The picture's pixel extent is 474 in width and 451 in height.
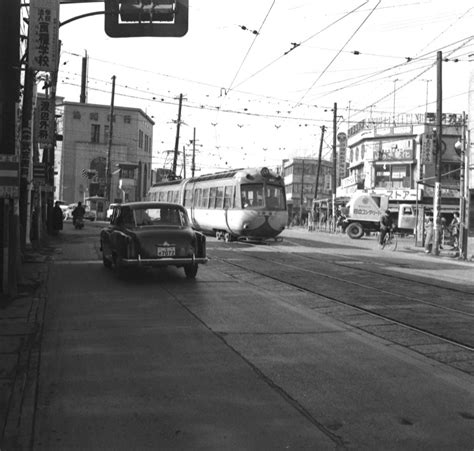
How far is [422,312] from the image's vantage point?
9.18 m

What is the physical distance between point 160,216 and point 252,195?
1149cm

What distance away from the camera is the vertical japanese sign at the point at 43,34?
1283 centimetres

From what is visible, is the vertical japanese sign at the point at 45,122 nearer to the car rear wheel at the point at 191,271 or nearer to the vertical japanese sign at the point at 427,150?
the car rear wheel at the point at 191,271

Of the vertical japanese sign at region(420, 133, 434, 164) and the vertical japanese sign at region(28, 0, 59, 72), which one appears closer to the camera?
the vertical japanese sign at region(28, 0, 59, 72)

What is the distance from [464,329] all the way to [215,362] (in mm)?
3974

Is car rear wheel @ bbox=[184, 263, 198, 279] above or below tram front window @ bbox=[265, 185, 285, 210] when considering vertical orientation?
below

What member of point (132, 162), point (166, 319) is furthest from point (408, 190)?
point (166, 319)

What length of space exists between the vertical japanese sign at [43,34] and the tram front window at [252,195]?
39.3 ft

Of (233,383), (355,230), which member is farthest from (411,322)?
(355,230)

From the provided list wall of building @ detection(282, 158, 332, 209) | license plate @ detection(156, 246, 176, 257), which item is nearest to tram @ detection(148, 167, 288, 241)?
license plate @ detection(156, 246, 176, 257)

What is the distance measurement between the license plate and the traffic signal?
186 inches

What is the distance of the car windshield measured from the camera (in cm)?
1255

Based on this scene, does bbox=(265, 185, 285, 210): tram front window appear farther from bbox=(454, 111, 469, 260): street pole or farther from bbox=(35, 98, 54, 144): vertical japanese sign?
bbox=(35, 98, 54, 144): vertical japanese sign

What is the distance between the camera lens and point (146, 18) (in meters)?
12.5
